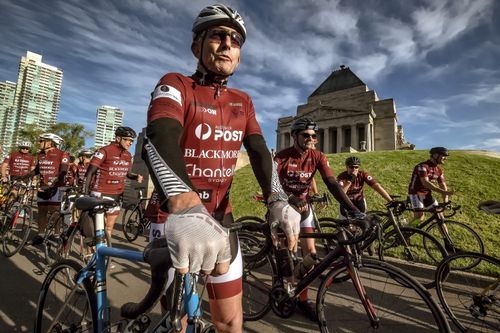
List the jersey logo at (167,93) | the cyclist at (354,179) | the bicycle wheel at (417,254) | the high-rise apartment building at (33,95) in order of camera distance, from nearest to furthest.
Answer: the jersey logo at (167,93), the bicycle wheel at (417,254), the cyclist at (354,179), the high-rise apartment building at (33,95)

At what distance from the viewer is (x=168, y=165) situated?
130cm

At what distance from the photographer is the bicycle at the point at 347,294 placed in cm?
247

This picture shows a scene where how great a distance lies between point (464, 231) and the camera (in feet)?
22.4

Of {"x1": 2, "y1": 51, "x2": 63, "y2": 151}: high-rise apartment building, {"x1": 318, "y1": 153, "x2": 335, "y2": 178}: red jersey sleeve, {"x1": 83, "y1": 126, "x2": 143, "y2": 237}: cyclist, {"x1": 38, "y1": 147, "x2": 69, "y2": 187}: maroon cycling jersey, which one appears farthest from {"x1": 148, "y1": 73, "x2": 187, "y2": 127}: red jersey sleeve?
{"x1": 2, "y1": 51, "x2": 63, "y2": 151}: high-rise apartment building

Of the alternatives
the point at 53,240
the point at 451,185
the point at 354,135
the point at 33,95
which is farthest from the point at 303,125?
the point at 33,95

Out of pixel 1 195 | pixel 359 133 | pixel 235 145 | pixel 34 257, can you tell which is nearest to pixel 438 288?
pixel 235 145

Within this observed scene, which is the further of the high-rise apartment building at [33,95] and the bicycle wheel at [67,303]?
the high-rise apartment building at [33,95]

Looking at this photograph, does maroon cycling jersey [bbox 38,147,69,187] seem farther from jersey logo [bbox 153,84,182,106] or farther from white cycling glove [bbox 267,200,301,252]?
white cycling glove [bbox 267,200,301,252]

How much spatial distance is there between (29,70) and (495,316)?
12932 cm

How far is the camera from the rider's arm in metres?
1.19

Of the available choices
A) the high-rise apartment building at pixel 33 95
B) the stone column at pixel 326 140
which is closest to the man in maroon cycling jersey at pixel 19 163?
the stone column at pixel 326 140

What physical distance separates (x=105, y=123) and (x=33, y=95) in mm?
A: 31139

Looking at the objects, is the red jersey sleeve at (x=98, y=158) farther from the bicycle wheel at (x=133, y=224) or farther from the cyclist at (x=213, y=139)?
the cyclist at (x=213, y=139)

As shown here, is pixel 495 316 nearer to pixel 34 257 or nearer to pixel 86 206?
pixel 86 206
